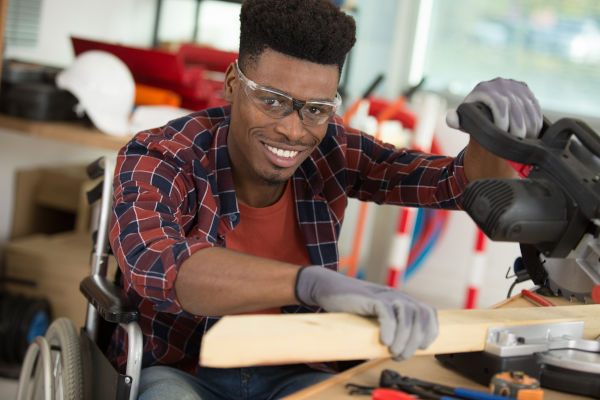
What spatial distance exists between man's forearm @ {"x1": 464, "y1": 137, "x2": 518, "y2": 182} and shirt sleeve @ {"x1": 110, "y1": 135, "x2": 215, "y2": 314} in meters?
0.51

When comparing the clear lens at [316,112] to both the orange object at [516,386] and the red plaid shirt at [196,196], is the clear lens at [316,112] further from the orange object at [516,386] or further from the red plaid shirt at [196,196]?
the orange object at [516,386]

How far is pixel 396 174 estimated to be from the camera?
166cm

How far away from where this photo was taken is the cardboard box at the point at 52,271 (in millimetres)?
2693

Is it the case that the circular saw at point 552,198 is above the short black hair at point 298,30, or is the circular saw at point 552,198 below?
below

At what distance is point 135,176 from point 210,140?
225 mm

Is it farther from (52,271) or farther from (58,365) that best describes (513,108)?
(52,271)

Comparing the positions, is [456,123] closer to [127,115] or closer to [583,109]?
[127,115]

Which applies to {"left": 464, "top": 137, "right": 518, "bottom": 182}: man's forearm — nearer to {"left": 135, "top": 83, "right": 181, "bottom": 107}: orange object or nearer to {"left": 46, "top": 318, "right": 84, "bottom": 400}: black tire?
{"left": 46, "top": 318, "right": 84, "bottom": 400}: black tire

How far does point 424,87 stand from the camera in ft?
16.9

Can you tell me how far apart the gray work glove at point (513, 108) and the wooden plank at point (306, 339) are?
323 millimetres

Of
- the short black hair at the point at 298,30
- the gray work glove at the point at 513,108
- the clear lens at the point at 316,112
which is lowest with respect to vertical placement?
the clear lens at the point at 316,112

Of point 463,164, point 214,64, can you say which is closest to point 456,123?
point 463,164

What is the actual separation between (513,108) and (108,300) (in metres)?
0.76

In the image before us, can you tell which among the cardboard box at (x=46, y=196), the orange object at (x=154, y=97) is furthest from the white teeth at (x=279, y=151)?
the cardboard box at (x=46, y=196)
